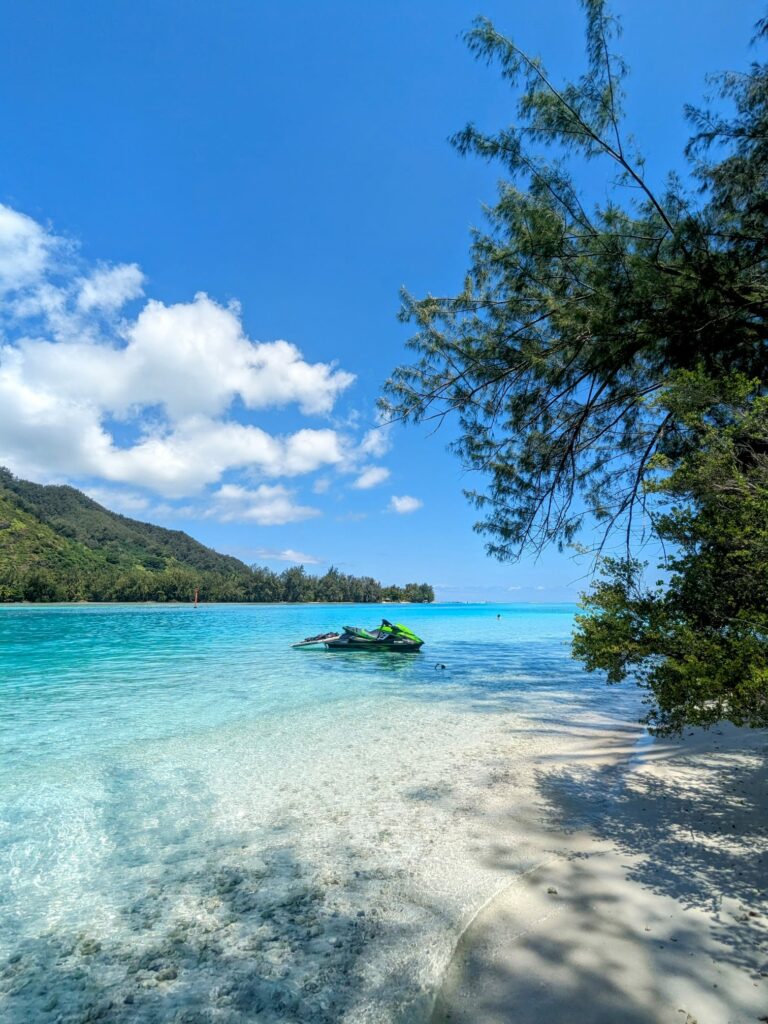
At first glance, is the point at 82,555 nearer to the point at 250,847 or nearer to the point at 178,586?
the point at 178,586

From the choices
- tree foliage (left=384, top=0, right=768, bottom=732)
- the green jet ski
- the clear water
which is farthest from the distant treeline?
tree foliage (left=384, top=0, right=768, bottom=732)

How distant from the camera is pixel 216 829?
14.5 feet

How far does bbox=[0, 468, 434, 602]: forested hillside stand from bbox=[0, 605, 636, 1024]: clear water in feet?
255

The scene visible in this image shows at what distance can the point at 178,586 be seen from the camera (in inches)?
3531

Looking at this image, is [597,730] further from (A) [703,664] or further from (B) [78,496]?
(B) [78,496]

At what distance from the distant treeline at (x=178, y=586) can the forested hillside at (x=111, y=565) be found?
5.8 inches

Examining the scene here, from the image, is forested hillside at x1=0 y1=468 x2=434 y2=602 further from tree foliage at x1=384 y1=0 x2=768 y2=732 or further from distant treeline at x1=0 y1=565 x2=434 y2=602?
tree foliage at x1=384 y1=0 x2=768 y2=732

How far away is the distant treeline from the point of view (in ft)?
230

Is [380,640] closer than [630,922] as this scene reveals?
No

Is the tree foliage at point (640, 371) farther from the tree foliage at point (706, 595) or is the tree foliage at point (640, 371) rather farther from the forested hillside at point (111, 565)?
the forested hillside at point (111, 565)

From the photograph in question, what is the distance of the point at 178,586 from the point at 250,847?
310ft

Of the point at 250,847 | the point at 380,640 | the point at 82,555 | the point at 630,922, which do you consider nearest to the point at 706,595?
the point at 630,922

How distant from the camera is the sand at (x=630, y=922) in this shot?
2057 mm

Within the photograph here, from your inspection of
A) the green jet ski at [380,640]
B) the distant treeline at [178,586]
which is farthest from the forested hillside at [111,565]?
the green jet ski at [380,640]
